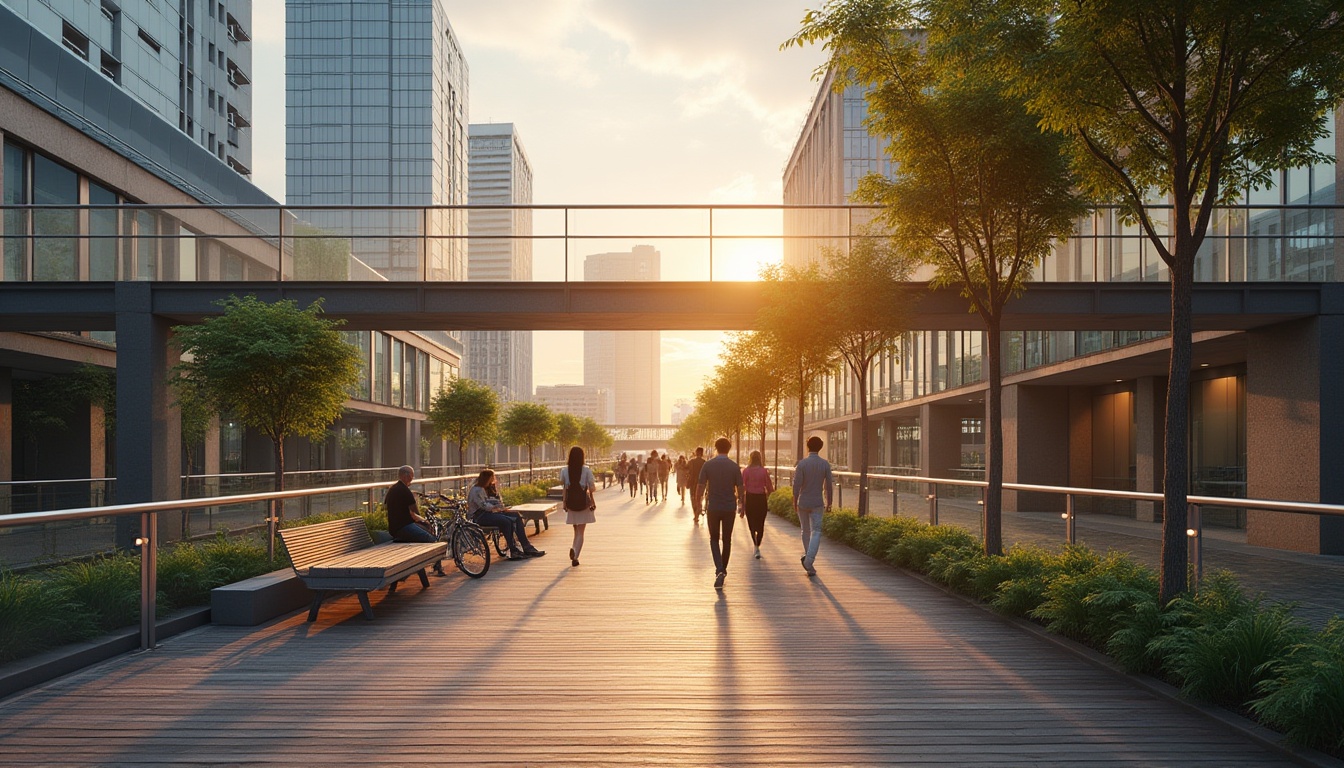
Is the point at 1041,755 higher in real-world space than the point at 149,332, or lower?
lower

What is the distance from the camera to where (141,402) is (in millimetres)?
17094

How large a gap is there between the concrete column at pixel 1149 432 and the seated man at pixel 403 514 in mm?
20521

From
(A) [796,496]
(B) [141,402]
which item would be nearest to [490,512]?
(A) [796,496]

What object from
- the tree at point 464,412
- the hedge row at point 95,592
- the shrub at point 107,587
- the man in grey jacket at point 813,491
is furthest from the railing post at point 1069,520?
the tree at point 464,412

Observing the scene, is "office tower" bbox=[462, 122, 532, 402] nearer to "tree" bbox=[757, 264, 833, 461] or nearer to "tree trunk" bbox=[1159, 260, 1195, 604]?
"tree" bbox=[757, 264, 833, 461]

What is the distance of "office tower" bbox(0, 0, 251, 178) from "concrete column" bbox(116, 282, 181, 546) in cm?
1162

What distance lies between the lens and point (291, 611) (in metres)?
9.66

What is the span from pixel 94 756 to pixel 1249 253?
19769 millimetres

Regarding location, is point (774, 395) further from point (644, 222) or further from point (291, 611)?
point (291, 611)

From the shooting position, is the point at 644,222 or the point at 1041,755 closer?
the point at 1041,755

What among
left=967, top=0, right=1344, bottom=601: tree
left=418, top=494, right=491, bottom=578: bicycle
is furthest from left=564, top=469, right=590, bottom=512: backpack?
left=967, top=0, right=1344, bottom=601: tree

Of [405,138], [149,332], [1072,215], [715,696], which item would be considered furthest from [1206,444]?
[405,138]

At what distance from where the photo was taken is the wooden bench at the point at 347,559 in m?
8.95

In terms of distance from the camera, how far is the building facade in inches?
674
